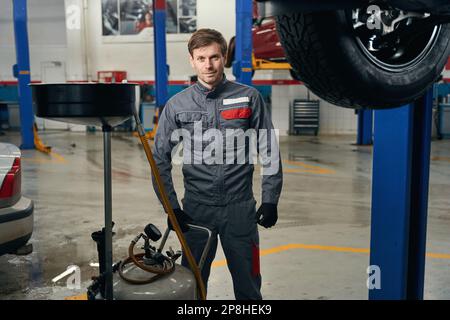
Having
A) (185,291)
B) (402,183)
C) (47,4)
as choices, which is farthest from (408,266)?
(47,4)

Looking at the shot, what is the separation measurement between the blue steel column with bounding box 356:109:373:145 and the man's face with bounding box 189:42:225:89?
28.0 feet

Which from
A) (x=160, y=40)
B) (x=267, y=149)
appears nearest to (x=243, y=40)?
(x=160, y=40)

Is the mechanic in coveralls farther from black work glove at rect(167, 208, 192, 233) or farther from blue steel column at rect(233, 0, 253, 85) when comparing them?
blue steel column at rect(233, 0, 253, 85)

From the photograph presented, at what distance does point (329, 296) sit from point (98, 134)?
1123cm

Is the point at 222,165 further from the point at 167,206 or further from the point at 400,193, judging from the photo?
the point at 400,193

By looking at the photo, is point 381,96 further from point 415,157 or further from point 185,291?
point 185,291

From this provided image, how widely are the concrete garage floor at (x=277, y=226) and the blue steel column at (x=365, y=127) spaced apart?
6.39 ft

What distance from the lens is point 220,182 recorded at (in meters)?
2.09

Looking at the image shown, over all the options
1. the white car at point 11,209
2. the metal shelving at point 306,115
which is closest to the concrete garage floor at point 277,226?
the white car at point 11,209

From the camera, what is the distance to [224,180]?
210 cm

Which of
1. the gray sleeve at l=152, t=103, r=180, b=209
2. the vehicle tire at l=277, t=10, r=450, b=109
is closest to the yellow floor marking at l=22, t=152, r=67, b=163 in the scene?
the gray sleeve at l=152, t=103, r=180, b=209

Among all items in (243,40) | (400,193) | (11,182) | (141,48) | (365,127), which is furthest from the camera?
(141,48)

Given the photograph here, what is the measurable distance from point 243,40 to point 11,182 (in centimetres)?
471

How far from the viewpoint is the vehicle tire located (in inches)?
57.5
